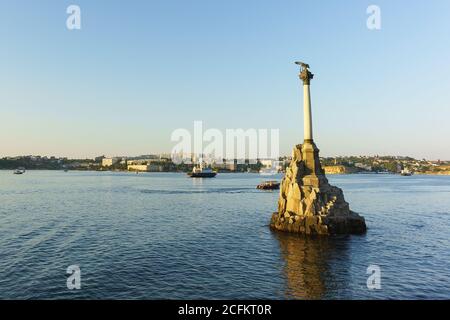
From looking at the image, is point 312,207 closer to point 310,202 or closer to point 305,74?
point 310,202

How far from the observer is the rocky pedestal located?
39625mm

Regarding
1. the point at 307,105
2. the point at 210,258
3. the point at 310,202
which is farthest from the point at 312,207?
the point at 210,258

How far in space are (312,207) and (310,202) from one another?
0.54m

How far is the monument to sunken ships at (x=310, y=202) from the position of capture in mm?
39719

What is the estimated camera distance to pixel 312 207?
40.2 m

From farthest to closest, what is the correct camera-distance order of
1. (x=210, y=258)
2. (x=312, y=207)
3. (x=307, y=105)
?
(x=307, y=105) < (x=312, y=207) < (x=210, y=258)

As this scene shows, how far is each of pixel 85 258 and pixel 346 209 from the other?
26040mm

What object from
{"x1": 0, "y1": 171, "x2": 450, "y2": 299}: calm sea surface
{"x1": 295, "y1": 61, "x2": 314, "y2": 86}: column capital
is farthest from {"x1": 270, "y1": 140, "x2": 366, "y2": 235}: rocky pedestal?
{"x1": 295, "y1": 61, "x2": 314, "y2": 86}: column capital

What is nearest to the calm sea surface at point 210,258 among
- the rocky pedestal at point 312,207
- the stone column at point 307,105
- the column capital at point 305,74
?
the rocky pedestal at point 312,207

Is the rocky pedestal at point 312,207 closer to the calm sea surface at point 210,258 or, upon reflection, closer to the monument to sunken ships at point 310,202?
the monument to sunken ships at point 310,202
